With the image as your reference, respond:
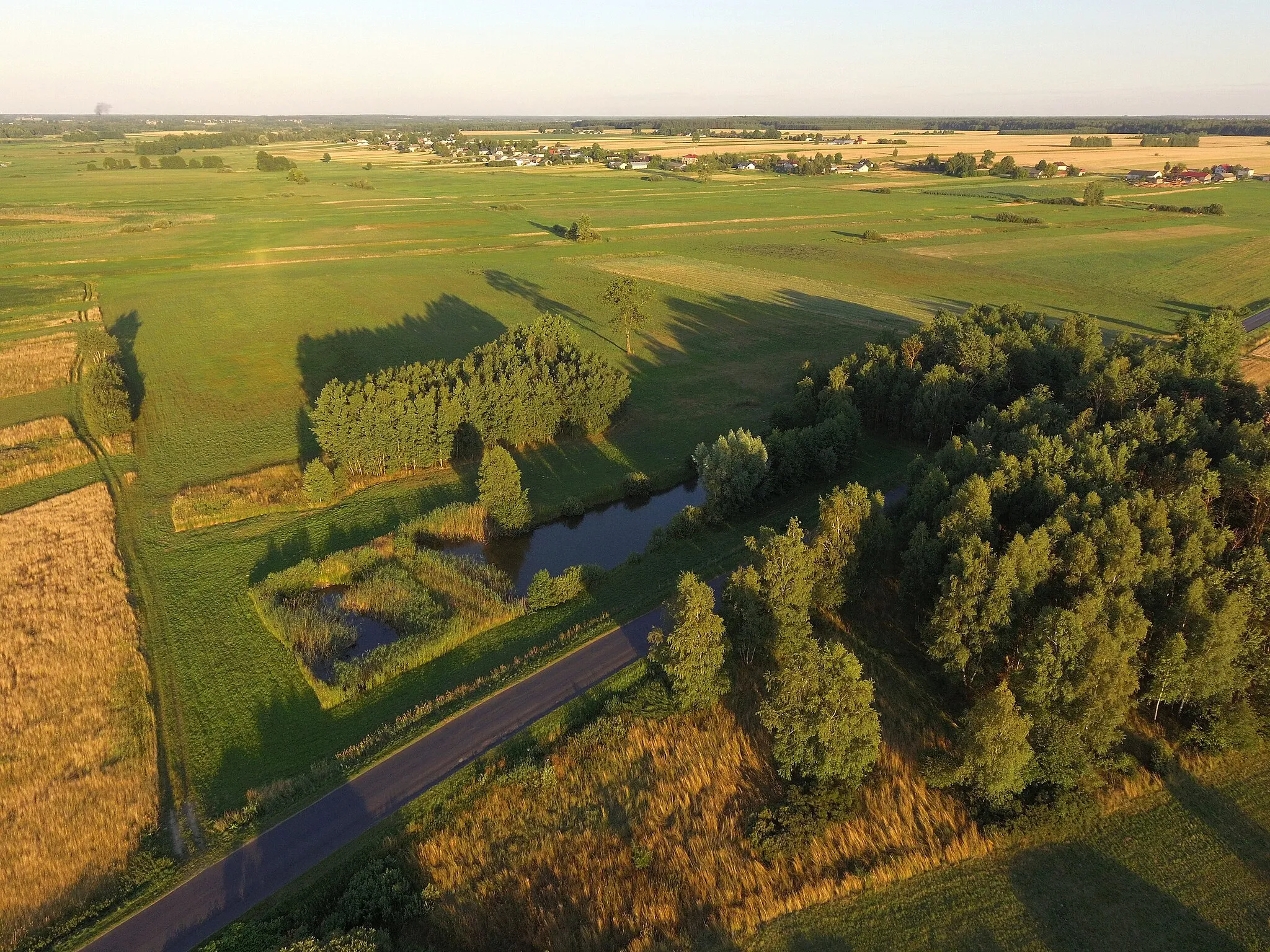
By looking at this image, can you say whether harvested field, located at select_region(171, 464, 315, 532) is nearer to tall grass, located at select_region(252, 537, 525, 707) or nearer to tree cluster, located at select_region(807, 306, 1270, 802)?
tall grass, located at select_region(252, 537, 525, 707)

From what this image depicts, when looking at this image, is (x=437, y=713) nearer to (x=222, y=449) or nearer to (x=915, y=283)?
(x=222, y=449)

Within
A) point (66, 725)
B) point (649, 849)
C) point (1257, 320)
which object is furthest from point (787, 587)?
point (1257, 320)

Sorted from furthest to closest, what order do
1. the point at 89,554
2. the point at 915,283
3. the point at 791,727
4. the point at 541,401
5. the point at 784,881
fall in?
the point at 915,283
the point at 541,401
the point at 89,554
the point at 791,727
the point at 784,881

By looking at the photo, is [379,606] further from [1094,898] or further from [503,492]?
[1094,898]

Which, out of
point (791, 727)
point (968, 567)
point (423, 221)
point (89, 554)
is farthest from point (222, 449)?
point (423, 221)

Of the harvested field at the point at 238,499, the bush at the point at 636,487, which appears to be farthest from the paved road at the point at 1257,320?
the harvested field at the point at 238,499
